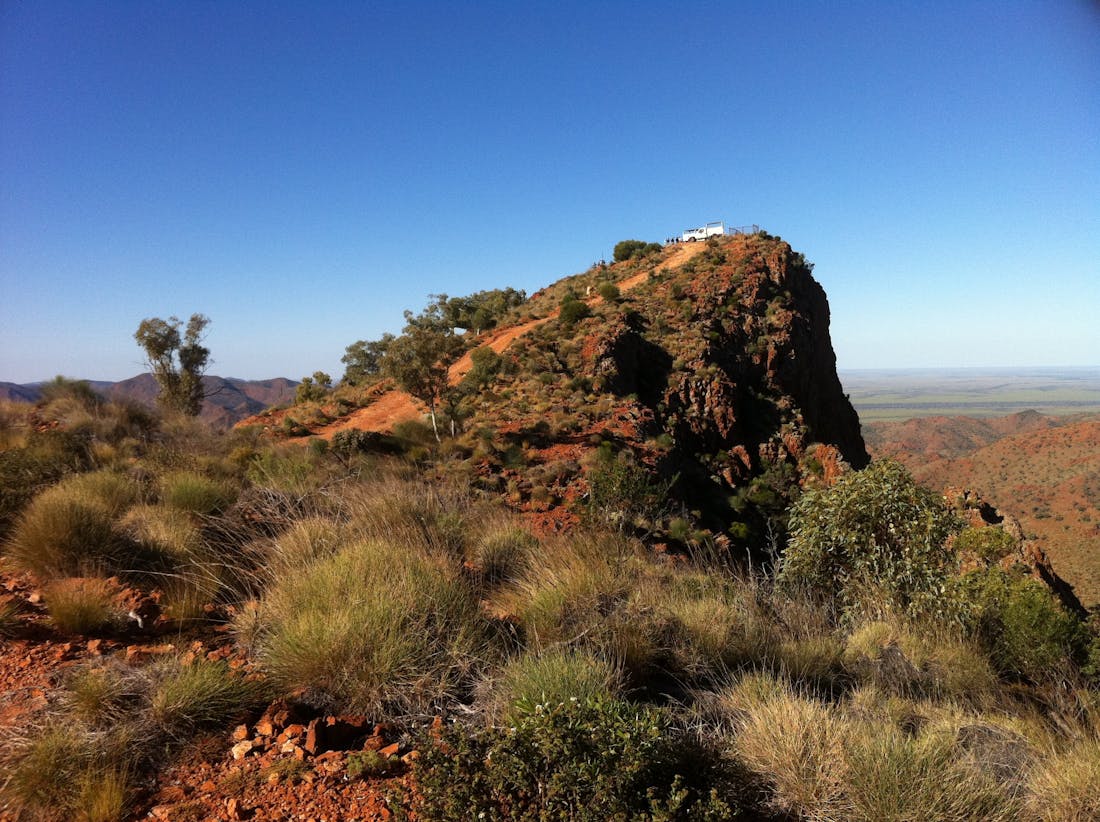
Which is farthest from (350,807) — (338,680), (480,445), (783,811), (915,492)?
(480,445)

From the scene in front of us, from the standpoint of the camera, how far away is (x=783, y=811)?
2465mm

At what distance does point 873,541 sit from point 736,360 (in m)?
20.9

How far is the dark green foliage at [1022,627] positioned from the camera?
584 cm

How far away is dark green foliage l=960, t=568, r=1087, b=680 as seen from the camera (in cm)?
584

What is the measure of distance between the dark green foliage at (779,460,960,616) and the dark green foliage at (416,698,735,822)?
6.00m

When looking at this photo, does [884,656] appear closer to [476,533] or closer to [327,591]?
[476,533]

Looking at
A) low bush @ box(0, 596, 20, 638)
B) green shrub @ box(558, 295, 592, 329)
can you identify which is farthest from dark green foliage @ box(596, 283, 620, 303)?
low bush @ box(0, 596, 20, 638)

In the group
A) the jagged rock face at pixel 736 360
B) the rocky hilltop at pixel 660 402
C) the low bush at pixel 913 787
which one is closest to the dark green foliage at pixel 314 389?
the rocky hilltop at pixel 660 402

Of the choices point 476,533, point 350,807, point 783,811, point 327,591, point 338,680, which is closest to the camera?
point 350,807

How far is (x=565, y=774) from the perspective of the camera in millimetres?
2156

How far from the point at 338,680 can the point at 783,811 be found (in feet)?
8.25

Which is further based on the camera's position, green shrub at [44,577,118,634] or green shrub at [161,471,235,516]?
green shrub at [161,471,235,516]

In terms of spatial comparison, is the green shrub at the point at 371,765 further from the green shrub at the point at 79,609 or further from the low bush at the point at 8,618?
the low bush at the point at 8,618

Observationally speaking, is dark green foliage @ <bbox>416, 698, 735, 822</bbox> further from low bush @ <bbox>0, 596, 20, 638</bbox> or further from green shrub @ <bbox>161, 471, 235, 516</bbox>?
green shrub @ <bbox>161, 471, 235, 516</bbox>
